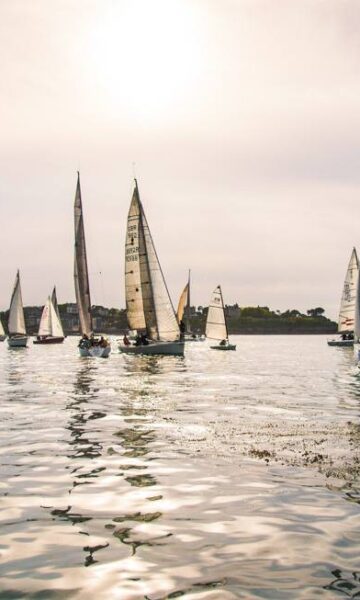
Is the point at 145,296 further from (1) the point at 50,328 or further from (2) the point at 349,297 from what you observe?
(1) the point at 50,328

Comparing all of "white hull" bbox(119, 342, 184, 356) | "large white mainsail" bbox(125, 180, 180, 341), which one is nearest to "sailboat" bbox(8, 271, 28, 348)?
"large white mainsail" bbox(125, 180, 180, 341)

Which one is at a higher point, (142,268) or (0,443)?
(142,268)

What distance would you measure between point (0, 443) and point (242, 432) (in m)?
6.36

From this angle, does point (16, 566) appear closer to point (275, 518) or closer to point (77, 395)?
point (275, 518)

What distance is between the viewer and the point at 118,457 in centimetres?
1466

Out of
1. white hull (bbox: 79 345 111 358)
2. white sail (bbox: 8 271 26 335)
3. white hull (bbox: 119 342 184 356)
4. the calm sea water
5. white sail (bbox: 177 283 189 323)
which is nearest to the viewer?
the calm sea water

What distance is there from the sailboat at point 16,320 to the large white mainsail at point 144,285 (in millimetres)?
48938

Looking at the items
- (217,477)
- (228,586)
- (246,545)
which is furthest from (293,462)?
(228,586)

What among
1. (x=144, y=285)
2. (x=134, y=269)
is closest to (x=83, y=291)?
(x=134, y=269)

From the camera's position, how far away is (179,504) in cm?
1078

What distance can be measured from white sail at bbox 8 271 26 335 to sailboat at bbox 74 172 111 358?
4767 cm

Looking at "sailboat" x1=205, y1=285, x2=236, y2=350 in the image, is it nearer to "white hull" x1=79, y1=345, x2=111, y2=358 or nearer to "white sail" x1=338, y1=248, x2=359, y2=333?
"white sail" x1=338, y1=248, x2=359, y2=333

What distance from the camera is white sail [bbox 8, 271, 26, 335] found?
112875 millimetres

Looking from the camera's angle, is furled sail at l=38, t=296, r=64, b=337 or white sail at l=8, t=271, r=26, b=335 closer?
white sail at l=8, t=271, r=26, b=335
